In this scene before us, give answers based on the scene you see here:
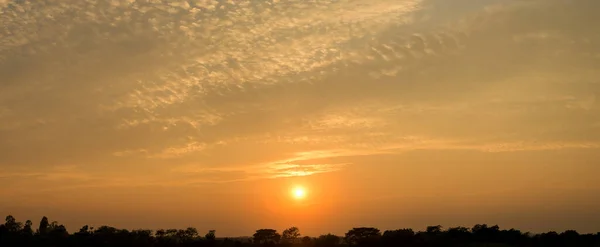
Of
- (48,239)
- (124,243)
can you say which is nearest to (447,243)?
(124,243)

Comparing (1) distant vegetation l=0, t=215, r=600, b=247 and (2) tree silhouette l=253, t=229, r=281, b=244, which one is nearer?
(1) distant vegetation l=0, t=215, r=600, b=247

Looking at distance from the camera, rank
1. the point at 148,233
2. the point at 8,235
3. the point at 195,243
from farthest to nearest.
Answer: the point at 148,233, the point at 8,235, the point at 195,243

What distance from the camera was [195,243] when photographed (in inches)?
6250

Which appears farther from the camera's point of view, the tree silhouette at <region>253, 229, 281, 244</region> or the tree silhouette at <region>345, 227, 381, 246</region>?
the tree silhouette at <region>253, 229, 281, 244</region>

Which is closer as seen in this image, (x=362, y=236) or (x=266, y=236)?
(x=362, y=236)

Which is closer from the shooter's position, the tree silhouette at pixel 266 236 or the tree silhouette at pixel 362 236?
the tree silhouette at pixel 362 236

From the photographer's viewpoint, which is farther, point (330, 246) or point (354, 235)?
point (354, 235)

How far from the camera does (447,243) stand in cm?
14925

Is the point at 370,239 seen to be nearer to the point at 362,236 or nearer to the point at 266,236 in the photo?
the point at 362,236

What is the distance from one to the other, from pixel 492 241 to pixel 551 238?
15.1 metres

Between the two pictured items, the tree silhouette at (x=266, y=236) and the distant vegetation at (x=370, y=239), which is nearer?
the distant vegetation at (x=370, y=239)

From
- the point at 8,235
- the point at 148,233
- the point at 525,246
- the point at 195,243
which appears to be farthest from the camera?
the point at 148,233

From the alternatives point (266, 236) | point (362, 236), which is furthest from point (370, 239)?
point (266, 236)

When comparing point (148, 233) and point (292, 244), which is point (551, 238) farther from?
point (148, 233)
